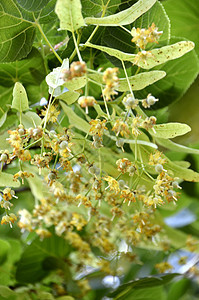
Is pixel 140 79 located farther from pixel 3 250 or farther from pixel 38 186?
pixel 3 250

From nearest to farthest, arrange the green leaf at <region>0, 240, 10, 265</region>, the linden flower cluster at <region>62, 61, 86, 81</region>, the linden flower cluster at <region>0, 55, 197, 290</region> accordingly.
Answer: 1. the linden flower cluster at <region>62, 61, 86, 81</region>
2. the linden flower cluster at <region>0, 55, 197, 290</region>
3. the green leaf at <region>0, 240, 10, 265</region>

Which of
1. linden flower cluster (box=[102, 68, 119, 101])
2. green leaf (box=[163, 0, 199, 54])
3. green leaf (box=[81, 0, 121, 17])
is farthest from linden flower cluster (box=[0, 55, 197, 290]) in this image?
green leaf (box=[163, 0, 199, 54])

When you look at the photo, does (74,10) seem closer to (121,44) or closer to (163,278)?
(121,44)

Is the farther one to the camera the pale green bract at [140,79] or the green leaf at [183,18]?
the green leaf at [183,18]

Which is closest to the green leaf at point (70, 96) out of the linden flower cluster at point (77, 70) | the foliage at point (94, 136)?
the foliage at point (94, 136)

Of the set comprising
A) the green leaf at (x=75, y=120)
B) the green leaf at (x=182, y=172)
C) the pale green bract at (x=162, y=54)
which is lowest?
the green leaf at (x=182, y=172)

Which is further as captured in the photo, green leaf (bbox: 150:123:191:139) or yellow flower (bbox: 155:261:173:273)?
yellow flower (bbox: 155:261:173:273)

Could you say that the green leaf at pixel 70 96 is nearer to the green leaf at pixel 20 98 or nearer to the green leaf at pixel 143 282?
the green leaf at pixel 20 98

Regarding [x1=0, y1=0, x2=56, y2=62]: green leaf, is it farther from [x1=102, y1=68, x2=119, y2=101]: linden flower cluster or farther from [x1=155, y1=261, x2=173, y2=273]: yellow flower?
[x1=155, y1=261, x2=173, y2=273]: yellow flower

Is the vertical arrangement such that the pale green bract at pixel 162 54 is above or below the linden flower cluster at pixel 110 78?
above
